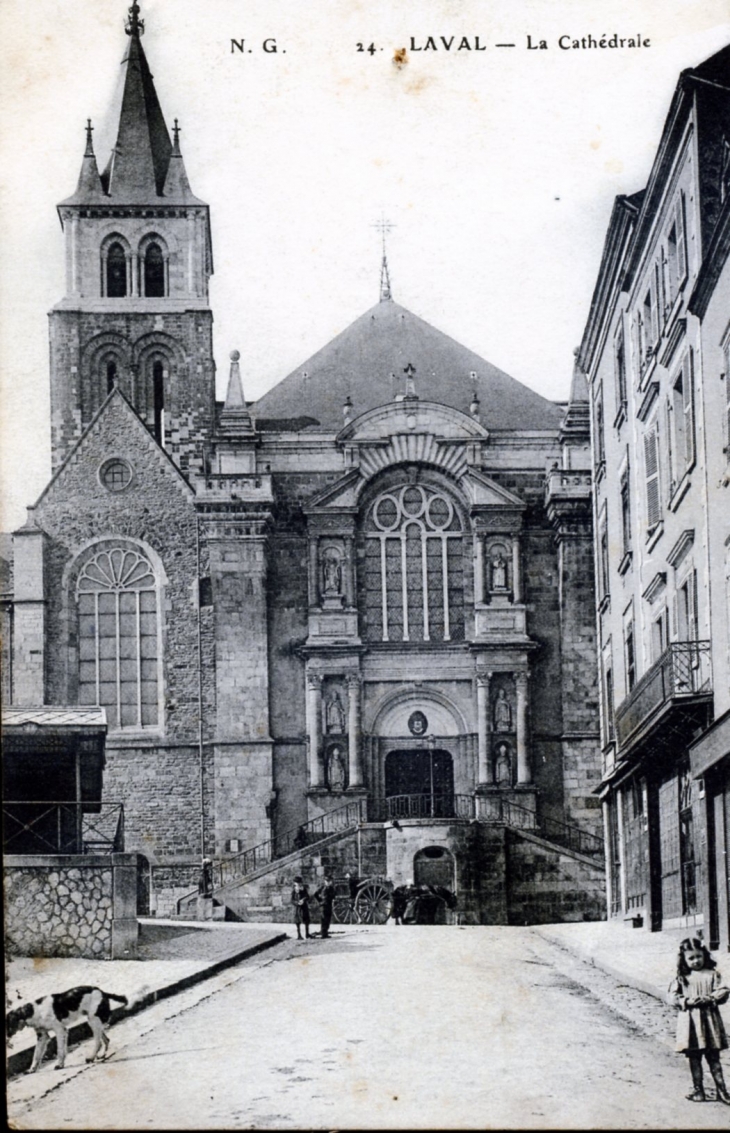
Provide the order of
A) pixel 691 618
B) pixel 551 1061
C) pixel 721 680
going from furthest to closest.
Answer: pixel 691 618, pixel 721 680, pixel 551 1061

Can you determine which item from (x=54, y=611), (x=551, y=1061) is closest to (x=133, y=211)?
(x=54, y=611)

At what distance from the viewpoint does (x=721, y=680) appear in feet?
72.0

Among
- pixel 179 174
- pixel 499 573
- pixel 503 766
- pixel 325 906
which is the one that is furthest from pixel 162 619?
pixel 179 174

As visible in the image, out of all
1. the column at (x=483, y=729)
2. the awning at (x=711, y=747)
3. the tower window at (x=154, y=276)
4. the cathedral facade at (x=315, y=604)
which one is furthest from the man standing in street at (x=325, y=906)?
the tower window at (x=154, y=276)

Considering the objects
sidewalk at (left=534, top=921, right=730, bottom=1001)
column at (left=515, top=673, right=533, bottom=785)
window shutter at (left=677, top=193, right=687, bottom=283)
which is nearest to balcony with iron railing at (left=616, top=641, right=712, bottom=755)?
sidewalk at (left=534, top=921, right=730, bottom=1001)

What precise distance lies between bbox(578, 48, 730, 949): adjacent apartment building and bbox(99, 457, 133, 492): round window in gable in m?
11.5

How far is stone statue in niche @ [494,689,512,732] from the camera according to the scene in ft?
126

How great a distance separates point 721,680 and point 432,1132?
942 cm

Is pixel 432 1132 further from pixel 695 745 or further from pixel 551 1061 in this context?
pixel 695 745

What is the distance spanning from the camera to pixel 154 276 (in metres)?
36.8

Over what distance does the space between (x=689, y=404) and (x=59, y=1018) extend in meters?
11.2

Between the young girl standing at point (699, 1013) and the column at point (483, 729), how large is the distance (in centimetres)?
2353

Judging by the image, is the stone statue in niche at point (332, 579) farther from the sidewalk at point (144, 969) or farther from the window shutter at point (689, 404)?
the window shutter at point (689, 404)

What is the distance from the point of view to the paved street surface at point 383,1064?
14117mm
